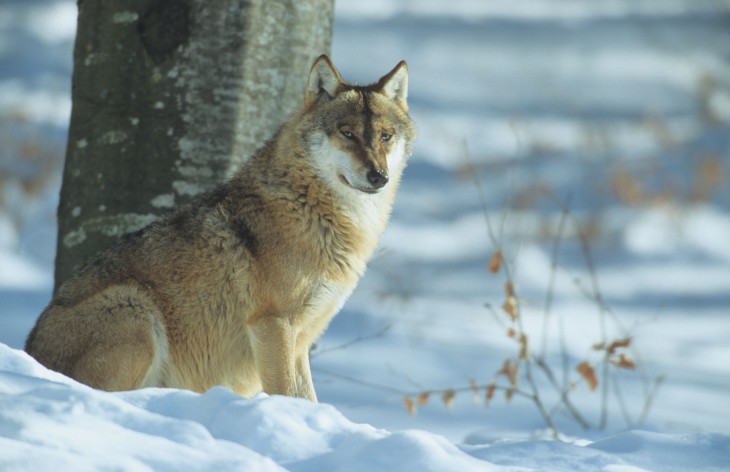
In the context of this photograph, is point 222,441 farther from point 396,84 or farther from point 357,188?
point 396,84

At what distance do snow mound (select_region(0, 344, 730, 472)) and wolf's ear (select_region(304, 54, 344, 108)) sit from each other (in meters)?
2.19

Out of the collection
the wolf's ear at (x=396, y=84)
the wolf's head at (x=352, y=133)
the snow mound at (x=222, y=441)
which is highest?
the wolf's ear at (x=396, y=84)

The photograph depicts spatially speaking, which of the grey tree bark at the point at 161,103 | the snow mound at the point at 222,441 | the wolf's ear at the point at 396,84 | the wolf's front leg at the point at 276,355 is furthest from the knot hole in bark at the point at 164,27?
the snow mound at the point at 222,441

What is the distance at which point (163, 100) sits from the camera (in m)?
4.87

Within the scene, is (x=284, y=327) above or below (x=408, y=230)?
below

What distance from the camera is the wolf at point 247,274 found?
13.8ft

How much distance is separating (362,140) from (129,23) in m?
1.52

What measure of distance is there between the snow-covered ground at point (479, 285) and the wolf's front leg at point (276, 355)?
2.69 feet

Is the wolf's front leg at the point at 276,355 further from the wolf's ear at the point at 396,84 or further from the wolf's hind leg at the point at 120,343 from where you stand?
the wolf's ear at the point at 396,84

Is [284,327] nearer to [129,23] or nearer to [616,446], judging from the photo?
[616,446]

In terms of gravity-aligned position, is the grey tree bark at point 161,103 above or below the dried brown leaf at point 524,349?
above

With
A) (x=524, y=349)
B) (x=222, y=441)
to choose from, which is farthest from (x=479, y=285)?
(x=222, y=441)

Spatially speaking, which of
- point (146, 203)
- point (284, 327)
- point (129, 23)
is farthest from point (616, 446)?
point (129, 23)

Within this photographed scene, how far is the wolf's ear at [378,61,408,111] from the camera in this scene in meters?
5.12
